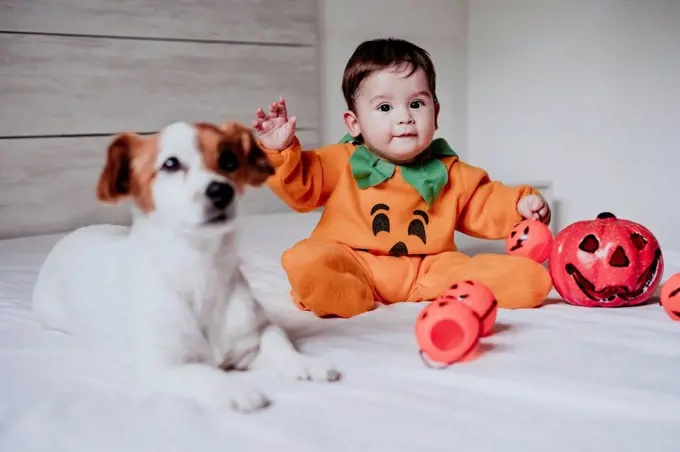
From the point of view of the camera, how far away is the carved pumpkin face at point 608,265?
1132 mm

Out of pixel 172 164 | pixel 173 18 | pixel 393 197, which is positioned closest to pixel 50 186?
pixel 173 18

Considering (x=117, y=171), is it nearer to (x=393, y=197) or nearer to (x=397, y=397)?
(x=397, y=397)

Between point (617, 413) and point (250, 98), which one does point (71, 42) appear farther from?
point (617, 413)

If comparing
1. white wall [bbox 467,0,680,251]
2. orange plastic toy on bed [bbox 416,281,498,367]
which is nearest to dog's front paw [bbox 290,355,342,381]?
orange plastic toy on bed [bbox 416,281,498,367]

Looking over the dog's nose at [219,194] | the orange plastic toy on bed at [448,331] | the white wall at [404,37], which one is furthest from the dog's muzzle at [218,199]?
the white wall at [404,37]

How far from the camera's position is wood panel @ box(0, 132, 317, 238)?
80.0 inches

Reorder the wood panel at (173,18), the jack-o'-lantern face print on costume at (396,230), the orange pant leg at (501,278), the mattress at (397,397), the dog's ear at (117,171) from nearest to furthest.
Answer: the mattress at (397,397) → the dog's ear at (117,171) → the orange pant leg at (501,278) → the jack-o'-lantern face print on costume at (396,230) → the wood panel at (173,18)

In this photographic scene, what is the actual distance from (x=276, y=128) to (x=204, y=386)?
1.70 ft

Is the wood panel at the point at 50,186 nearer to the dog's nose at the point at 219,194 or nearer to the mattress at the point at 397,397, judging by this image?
the mattress at the point at 397,397

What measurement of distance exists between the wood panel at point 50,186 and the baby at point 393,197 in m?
1.01

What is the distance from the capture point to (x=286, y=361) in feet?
2.77

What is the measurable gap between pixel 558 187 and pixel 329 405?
5.56 feet

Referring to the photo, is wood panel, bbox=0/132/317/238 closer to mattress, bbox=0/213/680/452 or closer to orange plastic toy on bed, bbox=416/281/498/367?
mattress, bbox=0/213/680/452

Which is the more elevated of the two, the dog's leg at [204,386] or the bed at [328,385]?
the dog's leg at [204,386]
